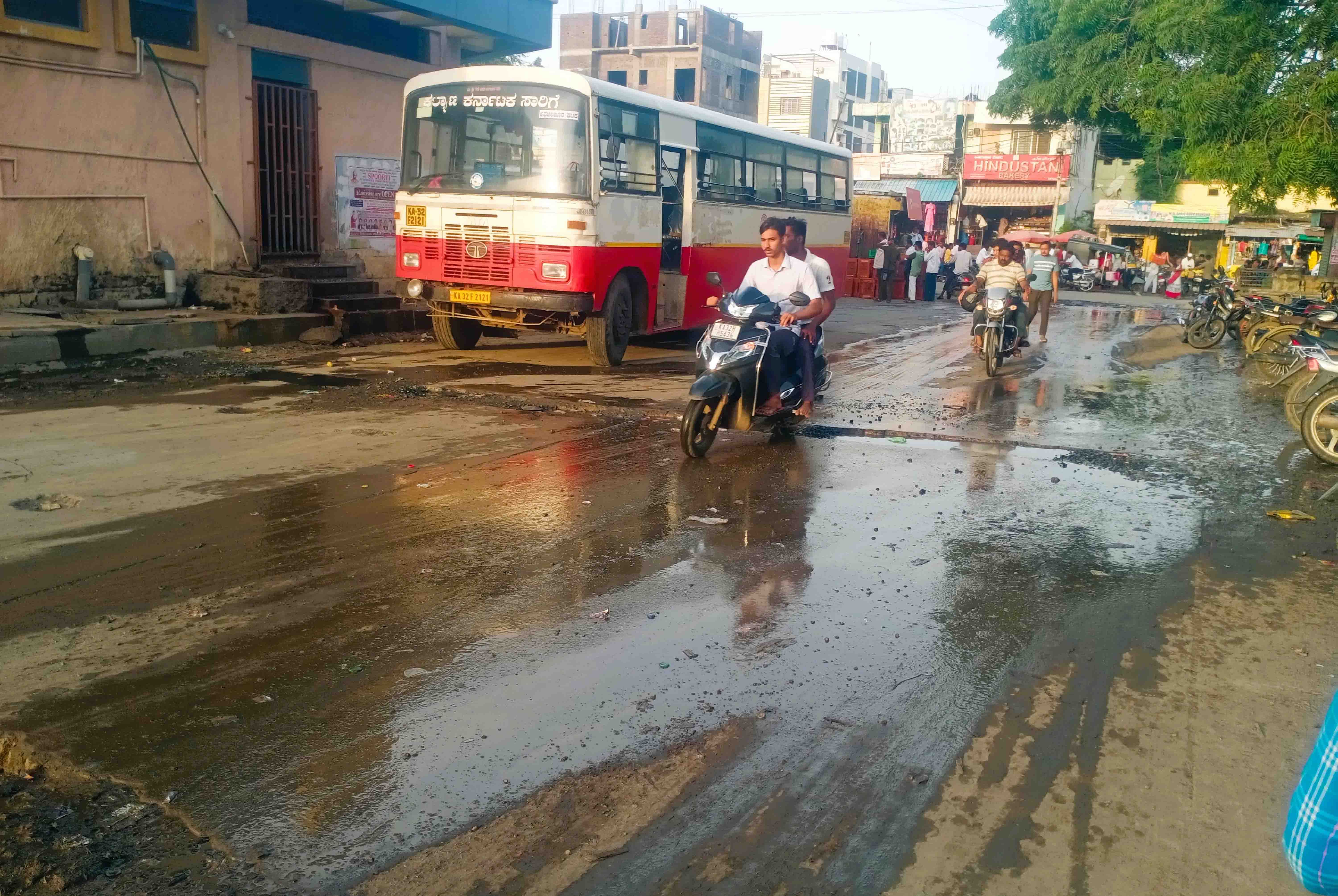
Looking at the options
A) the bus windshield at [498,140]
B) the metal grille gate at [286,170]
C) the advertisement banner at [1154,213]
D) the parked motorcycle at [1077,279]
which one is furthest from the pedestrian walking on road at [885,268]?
the advertisement banner at [1154,213]

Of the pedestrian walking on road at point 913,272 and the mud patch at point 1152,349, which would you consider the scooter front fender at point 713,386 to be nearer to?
the mud patch at point 1152,349

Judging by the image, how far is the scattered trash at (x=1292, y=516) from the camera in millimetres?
6645

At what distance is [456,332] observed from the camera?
13.7m

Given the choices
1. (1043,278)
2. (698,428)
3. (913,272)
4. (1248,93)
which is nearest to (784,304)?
(698,428)

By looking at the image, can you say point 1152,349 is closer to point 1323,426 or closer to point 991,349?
point 991,349

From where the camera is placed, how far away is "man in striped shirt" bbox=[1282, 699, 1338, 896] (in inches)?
66.3

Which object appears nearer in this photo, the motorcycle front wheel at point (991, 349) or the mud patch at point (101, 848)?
the mud patch at point (101, 848)

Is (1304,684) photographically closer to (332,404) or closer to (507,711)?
(507,711)

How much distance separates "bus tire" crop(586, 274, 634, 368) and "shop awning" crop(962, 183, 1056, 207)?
39097 millimetres

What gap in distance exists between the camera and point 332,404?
945cm

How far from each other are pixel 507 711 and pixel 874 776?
47.4 inches

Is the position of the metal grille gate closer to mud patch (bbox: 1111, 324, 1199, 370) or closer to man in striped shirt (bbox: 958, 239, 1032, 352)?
man in striped shirt (bbox: 958, 239, 1032, 352)

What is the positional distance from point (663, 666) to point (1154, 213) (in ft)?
153

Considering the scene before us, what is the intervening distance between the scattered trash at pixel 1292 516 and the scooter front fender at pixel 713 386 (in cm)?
347
